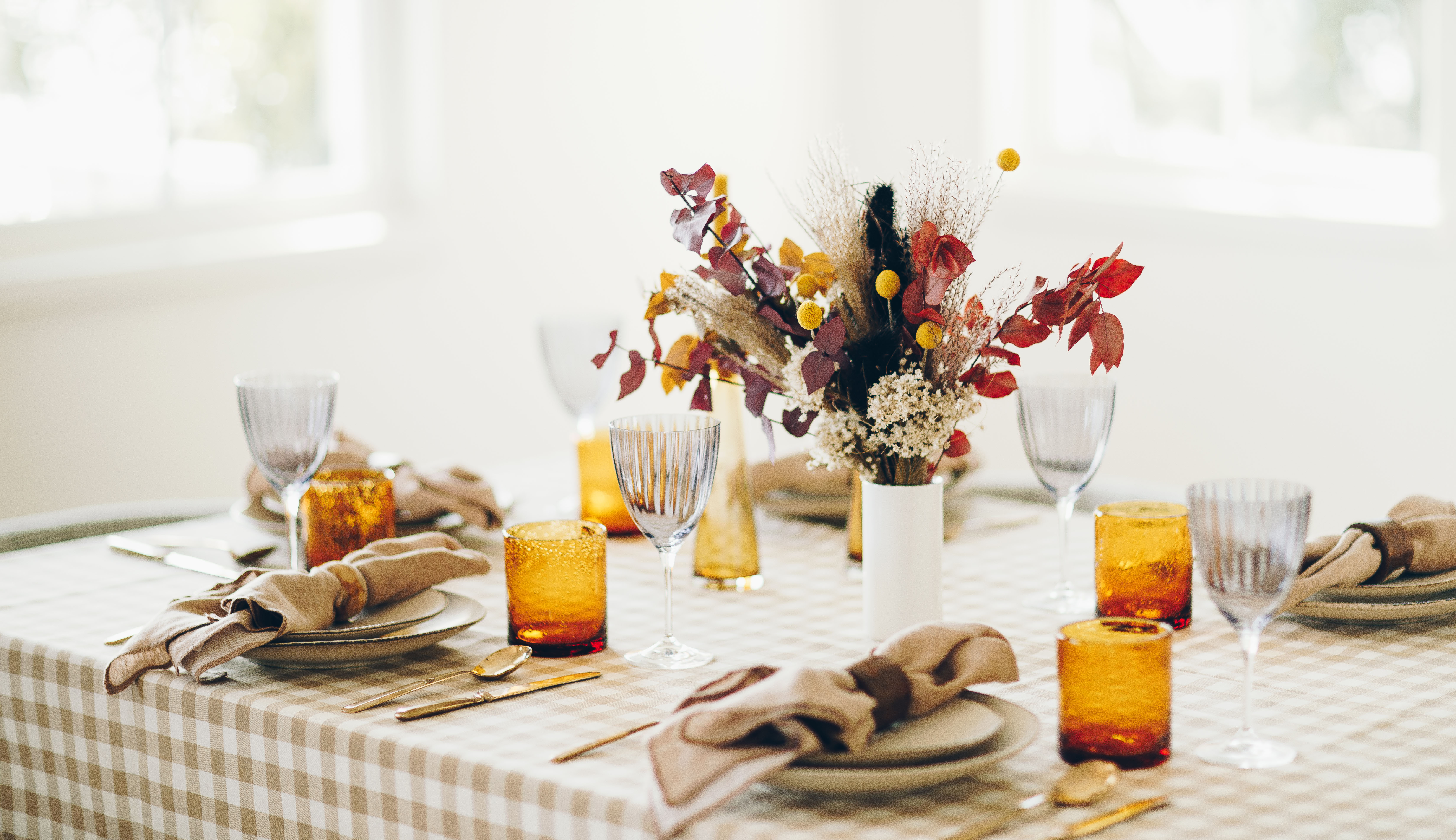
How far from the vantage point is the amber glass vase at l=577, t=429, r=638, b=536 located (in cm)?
166

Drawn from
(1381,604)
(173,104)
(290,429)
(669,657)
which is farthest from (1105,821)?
(173,104)

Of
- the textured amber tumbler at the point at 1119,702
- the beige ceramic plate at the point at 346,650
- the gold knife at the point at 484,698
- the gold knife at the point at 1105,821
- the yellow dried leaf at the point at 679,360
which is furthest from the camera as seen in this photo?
the yellow dried leaf at the point at 679,360

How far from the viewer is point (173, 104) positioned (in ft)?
10.6

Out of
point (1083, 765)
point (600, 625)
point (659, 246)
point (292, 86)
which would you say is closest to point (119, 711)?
point (600, 625)

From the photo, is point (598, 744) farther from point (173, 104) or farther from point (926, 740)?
point (173, 104)

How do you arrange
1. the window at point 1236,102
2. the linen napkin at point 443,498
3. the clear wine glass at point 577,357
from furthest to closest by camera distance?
the window at point 1236,102 < the clear wine glass at point 577,357 < the linen napkin at point 443,498

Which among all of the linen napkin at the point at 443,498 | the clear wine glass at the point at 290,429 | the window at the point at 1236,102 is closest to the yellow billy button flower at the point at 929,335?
the clear wine glass at the point at 290,429

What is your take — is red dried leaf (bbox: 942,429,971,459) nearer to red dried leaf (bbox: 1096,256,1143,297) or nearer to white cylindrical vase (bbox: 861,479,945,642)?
white cylindrical vase (bbox: 861,479,945,642)

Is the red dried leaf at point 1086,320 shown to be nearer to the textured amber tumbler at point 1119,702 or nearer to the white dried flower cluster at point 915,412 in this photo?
the white dried flower cluster at point 915,412

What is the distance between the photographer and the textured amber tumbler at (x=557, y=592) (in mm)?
1203

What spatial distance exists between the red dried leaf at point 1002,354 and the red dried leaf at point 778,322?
0.50 feet

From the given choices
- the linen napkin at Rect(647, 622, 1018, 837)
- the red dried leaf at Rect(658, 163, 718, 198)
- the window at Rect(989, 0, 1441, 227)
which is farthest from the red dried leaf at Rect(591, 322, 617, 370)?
the window at Rect(989, 0, 1441, 227)

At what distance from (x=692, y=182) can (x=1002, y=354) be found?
0.96ft

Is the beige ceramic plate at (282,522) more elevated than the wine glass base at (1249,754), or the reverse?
the beige ceramic plate at (282,522)
